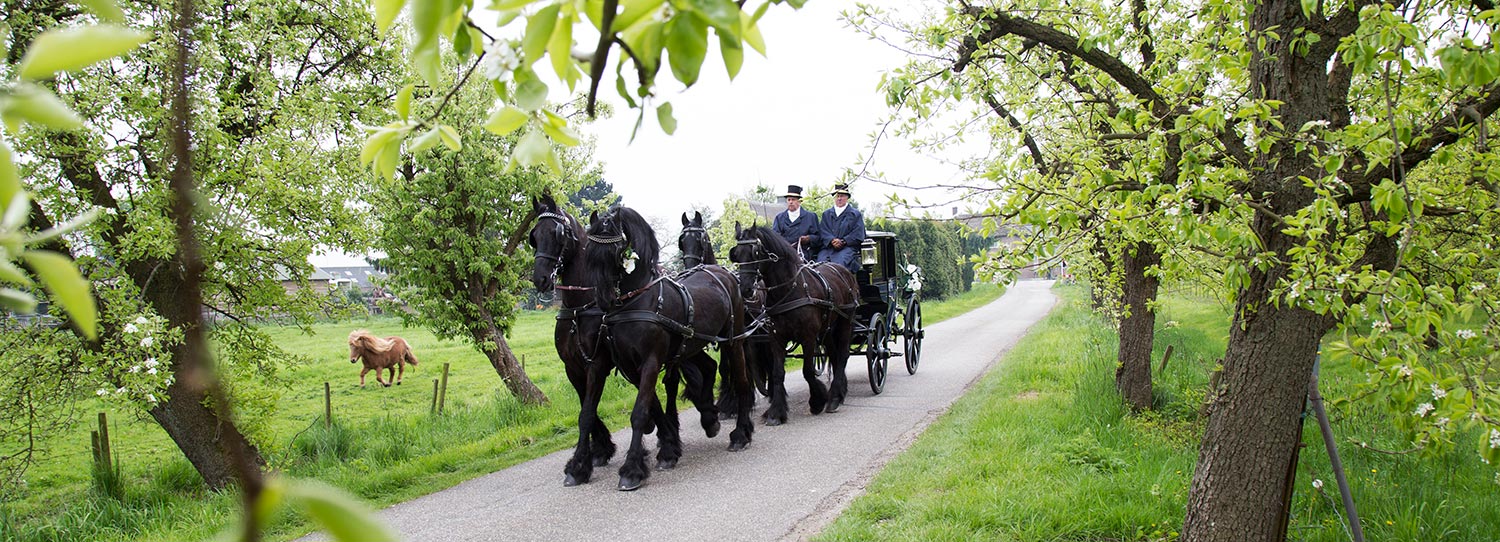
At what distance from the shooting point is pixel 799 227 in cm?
1014

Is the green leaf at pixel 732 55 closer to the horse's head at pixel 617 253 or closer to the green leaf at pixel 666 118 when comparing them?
the green leaf at pixel 666 118

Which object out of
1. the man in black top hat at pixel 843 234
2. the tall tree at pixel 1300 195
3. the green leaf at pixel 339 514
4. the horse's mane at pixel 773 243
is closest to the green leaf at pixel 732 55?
the green leaf at pixel 339 514

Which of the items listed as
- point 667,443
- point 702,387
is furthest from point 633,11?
point 702,387

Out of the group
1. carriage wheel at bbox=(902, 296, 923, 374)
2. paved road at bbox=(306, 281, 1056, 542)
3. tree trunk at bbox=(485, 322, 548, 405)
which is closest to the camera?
paved road at bbox=(306, 281, 1056, 542)

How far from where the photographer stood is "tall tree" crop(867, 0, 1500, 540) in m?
2.77

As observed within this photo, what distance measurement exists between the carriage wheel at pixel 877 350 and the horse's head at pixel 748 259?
2.14m

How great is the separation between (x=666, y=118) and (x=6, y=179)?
0.65 m

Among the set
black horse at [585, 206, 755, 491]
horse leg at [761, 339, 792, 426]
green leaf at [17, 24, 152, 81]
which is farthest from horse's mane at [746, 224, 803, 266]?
green leaf at [17, 24, 152, 81]

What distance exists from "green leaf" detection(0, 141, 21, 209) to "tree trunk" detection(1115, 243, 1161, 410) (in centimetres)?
747

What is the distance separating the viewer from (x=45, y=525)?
5.32m

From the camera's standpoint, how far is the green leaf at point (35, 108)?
60 cm

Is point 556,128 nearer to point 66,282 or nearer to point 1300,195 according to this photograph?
point 66,282

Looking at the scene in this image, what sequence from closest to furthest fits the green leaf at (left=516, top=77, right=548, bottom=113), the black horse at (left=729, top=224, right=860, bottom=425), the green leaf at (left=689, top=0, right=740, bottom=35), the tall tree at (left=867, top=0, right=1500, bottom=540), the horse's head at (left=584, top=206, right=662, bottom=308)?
the green leaf at (left=689, top=0, right=740, bottom=35), the green leaf at (left=516, top=77, right=548, bottom=113), the tall tree at (left=867, top=0, right=1500, bottom=540), the horse's head at (left=584, top=206, right=662, bottom=308), the black horse at (left=729, top=224, right=860, bottom=425)

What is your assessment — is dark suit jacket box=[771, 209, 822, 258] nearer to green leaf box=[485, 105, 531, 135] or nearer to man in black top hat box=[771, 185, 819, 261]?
man in black top hat box=[771, 185, 819, 261]
